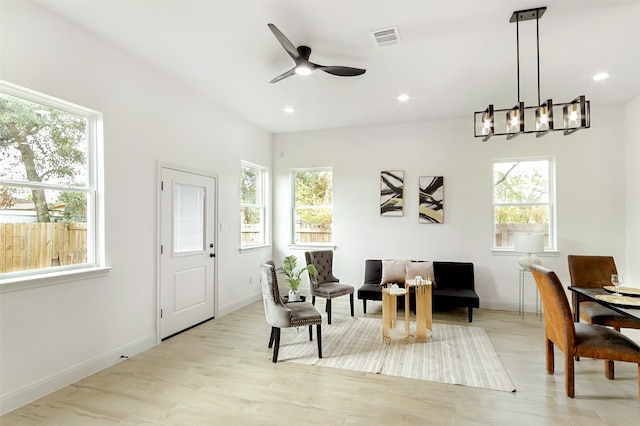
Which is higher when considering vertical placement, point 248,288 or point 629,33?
point 629,33

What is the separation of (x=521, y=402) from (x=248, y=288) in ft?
13.4

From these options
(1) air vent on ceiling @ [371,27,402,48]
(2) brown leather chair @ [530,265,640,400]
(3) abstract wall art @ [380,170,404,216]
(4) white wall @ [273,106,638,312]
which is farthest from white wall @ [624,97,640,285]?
(1) air vent on ceiling @ [371,27,402,48]

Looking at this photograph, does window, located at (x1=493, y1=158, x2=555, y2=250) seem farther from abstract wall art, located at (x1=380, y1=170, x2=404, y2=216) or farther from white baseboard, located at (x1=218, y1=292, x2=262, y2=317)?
white baseboard, located at (x1=218, y1=292, x2=262, y2=317)

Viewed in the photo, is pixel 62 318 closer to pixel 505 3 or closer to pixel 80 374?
pixel 80 374

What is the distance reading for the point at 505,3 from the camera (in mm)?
2533

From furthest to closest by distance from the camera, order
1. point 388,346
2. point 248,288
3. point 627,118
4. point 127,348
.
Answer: point 248,288, point 627,118, point 388,346, point 127,348

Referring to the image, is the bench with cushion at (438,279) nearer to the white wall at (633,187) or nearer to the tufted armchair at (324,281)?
the tufted armchair at (324,281)

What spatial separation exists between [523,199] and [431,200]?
4.50 ft

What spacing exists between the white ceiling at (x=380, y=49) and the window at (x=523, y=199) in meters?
1.04

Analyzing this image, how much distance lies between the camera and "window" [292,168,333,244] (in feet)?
20.5

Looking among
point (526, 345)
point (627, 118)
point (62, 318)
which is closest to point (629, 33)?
point (627, 118)

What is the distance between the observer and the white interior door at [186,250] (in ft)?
12.9

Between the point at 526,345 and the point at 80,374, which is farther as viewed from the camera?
the point at 526,345

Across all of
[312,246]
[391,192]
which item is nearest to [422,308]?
[391,192]
